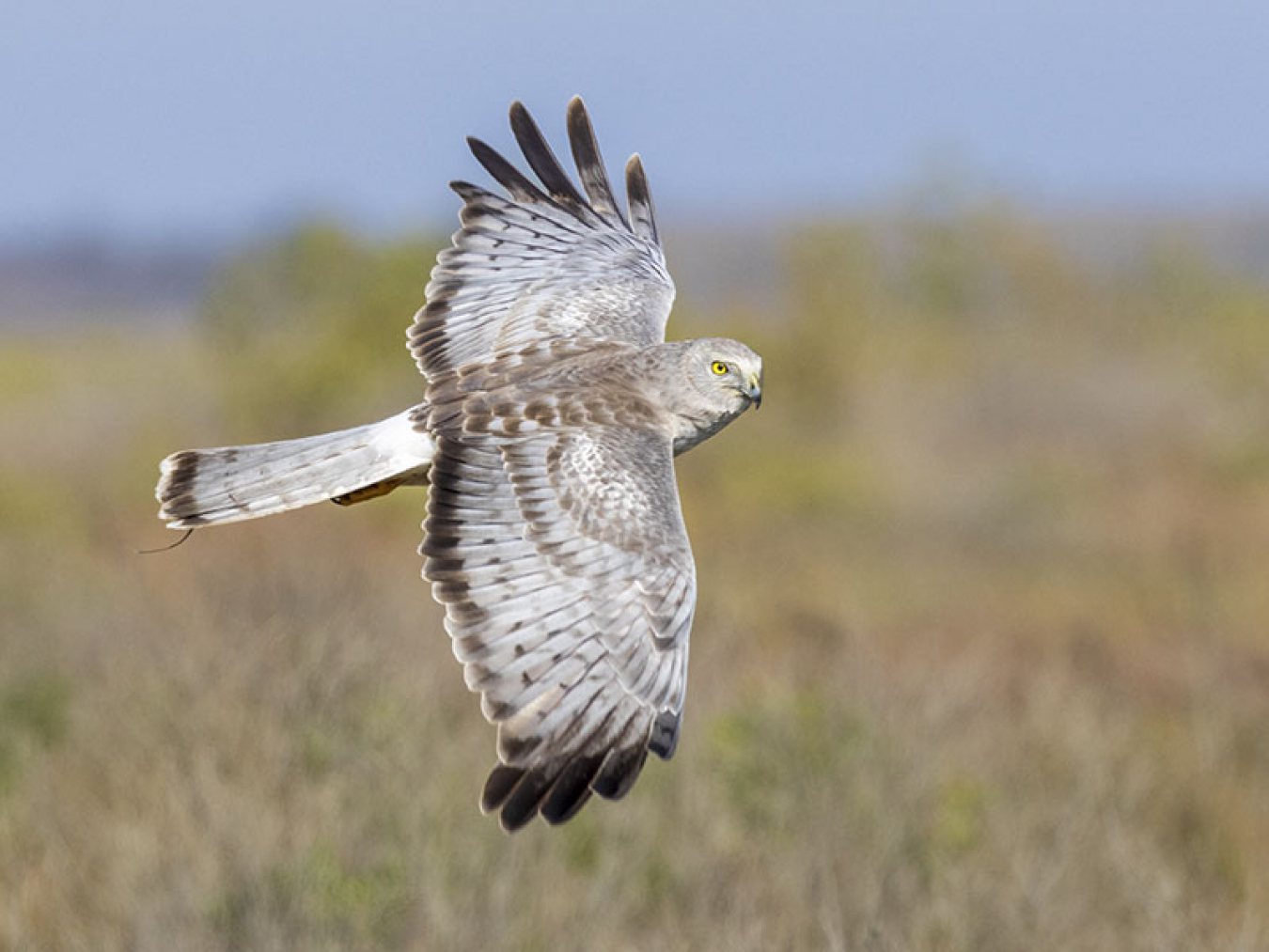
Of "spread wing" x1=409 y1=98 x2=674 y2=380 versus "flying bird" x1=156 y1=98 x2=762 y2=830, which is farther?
"spread wing" x1=409 y1=98 x2=674 y2=380

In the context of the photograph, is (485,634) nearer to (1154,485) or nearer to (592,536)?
(592,536)

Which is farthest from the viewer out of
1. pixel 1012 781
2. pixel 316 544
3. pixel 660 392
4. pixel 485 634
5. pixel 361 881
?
pixel 1012 781

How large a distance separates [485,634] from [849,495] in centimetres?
2920

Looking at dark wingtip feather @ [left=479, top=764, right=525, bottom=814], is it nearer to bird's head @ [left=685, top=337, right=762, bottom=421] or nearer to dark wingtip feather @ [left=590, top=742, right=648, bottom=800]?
dark wingtip feather @ [left=590, top=742, right=648, bottom=800]

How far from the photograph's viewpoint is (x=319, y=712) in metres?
9.80

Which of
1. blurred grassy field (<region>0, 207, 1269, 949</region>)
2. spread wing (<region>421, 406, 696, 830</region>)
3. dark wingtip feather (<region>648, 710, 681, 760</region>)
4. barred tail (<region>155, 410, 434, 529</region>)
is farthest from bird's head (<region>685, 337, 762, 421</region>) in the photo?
blurred grassy field (<region>0, 207, 1269, 949</region>)

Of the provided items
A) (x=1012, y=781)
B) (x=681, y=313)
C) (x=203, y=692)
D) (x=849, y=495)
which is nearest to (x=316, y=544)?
(x=203, y=692)

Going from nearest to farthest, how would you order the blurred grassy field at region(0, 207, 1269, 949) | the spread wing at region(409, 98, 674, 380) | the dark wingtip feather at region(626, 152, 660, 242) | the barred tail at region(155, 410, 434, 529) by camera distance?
1. the barred tail at region(155, 410, 434, 529)
2. the spread wing at region(409, 98, 674, 380)
3. the dark wingtip feather at region(626, 152, 660, 242)
4. the blurred grassy field at region(0, 207, 1269, 949)

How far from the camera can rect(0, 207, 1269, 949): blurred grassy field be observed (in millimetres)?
9172

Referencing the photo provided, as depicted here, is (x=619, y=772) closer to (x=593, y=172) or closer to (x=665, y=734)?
(x=665, y=734)

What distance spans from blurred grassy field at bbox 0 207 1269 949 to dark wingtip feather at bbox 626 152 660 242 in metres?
2.73

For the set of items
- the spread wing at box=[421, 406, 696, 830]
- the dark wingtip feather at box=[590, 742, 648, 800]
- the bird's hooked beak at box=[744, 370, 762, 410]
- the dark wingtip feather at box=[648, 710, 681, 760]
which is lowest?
the dark wingtip feather at box=[590, 742, 648, 800]

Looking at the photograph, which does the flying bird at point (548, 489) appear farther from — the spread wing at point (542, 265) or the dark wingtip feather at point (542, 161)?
the dark wingtip feather at point (542, 161)

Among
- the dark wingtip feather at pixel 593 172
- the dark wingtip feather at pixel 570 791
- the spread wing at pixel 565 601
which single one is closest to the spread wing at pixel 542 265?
the dark wingtip feather at pixel 593 172
